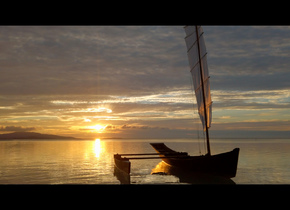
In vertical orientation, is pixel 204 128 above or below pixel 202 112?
below

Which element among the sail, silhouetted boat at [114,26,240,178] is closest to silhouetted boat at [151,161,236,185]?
silhouetted boat at [114,26,240,178]

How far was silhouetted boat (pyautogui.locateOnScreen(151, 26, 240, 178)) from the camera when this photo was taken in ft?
47.4

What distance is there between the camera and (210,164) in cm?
1485

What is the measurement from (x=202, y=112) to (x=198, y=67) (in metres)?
3.19

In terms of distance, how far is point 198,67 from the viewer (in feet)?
63.1

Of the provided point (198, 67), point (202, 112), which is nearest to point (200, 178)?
point (202, 112)

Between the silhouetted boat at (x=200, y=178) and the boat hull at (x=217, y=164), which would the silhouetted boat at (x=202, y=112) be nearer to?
the boat hull at (x=217, y=164)

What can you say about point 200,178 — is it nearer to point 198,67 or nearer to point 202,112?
point 202,112

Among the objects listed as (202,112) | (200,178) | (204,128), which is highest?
(202,112)

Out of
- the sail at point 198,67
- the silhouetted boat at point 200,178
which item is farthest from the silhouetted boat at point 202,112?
the silhouetted boat at point 200,178

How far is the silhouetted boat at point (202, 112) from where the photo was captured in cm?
1446
